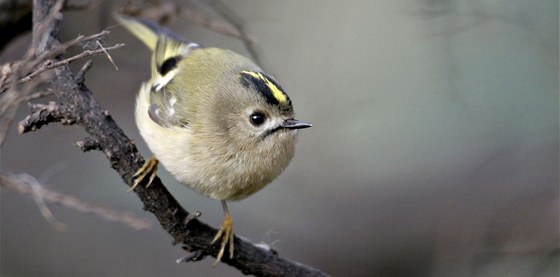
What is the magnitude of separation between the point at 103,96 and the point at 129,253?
1070mm

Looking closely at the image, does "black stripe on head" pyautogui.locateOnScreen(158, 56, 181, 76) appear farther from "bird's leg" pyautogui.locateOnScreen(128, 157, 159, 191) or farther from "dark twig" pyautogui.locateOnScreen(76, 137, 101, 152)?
"dark twig" pyautogui.locateOnScreen(76, 137, 101, 152)

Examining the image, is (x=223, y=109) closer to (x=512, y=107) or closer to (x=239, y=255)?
(x=239, y=255)

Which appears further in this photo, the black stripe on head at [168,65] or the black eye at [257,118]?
the black stripe on head at [168,65]

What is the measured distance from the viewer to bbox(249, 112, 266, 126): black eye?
2830mm

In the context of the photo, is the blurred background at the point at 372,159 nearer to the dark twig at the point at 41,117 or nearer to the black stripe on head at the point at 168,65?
the black stripe on head at the point at 168,65

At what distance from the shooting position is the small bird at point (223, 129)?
276 cm

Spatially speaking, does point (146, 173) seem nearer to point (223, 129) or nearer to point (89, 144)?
point (89, 144)

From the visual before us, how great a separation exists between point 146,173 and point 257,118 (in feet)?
1.77

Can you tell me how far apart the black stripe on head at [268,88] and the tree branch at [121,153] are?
0.52 metres

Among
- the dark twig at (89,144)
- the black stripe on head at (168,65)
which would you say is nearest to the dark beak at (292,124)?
the black stripe on head at (168,65)

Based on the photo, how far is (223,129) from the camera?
9.37ft

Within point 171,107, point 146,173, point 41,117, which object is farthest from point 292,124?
point 41,117

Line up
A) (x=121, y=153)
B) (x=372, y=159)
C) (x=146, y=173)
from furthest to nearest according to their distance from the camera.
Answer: (x=372, y=159) → (x=146, y=173) → (x=121, y=153)

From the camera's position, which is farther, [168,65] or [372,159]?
[372,159]
